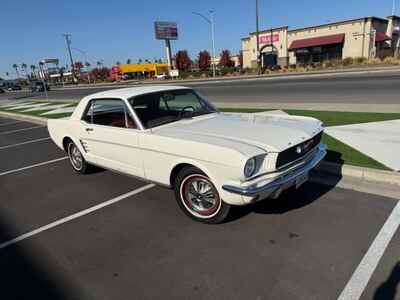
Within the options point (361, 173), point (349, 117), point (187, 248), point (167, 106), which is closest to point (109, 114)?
point (167, 106)

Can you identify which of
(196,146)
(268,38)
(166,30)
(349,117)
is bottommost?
(349,117)

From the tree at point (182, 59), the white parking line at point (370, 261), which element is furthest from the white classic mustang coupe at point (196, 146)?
the tree at point (182, 59)

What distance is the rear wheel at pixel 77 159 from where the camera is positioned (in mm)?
5591

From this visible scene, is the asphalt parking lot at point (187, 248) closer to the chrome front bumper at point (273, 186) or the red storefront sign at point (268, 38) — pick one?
the chrome front bumper at point (273, 186)

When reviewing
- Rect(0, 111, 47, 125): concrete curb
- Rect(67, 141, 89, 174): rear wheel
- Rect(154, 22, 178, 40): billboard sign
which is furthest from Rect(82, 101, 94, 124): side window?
Rect(154, 22, 178, 40): billboard sign

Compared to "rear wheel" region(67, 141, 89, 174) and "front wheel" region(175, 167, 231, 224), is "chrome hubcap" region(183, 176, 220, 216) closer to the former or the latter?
"front wheel" region(175, 167, 231, 224)

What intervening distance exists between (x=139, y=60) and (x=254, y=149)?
142205 millimetres

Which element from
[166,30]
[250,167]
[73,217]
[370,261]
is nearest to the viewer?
[370,261]

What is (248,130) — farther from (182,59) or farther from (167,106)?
(182,59)

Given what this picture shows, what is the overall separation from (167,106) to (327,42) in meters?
49.2

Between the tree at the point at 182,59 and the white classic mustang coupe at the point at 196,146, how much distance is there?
243 feet

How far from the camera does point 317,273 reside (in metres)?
2.67

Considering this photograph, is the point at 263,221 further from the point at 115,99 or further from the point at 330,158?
the point at 115,99

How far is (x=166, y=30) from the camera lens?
63.5 meters
